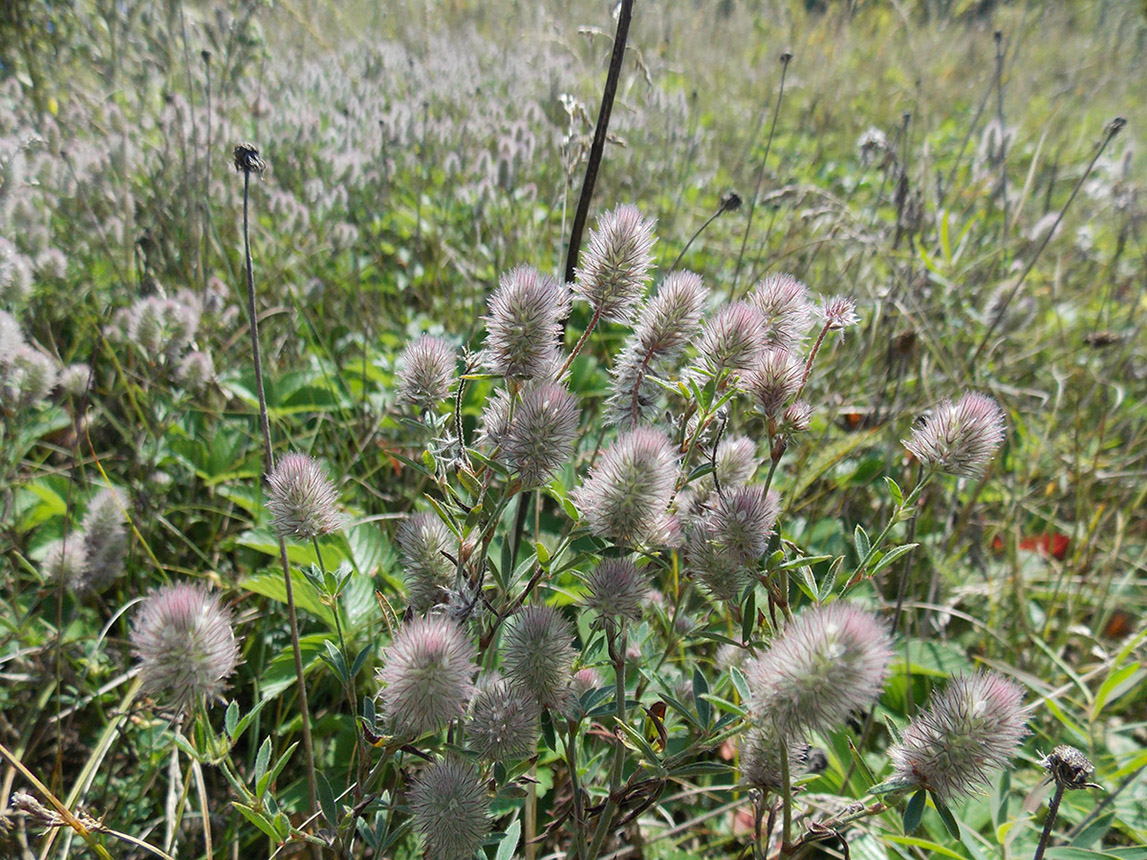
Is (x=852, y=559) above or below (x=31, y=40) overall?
below

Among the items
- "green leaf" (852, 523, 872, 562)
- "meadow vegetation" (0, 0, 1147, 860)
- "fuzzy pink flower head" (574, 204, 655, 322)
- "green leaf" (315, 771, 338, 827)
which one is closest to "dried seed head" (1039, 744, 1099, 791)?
"meadow vegetation" (0, 0, 1147, 860)

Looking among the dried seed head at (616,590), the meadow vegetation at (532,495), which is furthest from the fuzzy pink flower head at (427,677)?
the dried seed head at (616,590)

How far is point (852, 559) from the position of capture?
2.05 metres

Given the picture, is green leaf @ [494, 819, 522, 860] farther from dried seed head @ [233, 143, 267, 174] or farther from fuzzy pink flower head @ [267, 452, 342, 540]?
dried seed head @ [233, 143, 267, 174]

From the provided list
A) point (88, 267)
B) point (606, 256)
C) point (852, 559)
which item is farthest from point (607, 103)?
point (88, 267)

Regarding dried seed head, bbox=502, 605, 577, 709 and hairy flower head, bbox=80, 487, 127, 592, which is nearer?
dried seed head, bbox=502, 605, 577, 709

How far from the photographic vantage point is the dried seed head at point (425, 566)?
105 centimetres

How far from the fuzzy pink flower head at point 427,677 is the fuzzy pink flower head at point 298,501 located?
9.5 inches

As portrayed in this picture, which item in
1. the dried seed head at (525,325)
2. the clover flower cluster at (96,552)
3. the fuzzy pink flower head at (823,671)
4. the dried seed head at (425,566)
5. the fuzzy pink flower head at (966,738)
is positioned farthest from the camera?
the clover flower cluster at (96,552)

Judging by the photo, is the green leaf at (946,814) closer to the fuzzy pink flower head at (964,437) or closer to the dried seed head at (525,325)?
the fuzzy pink flower head at (964,437)

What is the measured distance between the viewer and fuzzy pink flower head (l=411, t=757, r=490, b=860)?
Result: 2.88 ft

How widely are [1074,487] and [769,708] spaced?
8.09 ft

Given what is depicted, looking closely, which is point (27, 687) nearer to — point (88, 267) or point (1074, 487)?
point (88, 267)

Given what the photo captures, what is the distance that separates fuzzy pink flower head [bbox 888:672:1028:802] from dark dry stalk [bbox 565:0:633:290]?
0.72 m
